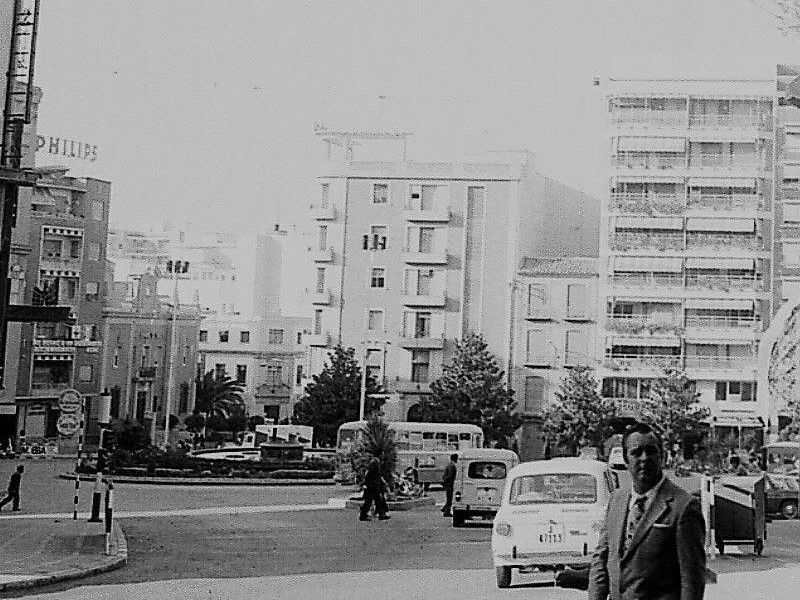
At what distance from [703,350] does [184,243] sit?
52120 millimetres

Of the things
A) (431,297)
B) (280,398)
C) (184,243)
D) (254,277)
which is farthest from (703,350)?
(184,243)

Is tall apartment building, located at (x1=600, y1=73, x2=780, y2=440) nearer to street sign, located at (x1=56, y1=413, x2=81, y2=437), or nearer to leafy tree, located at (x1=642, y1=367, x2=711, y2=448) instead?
leafy tree, located at (x1=642, y1=367, x2=711, y2=448)

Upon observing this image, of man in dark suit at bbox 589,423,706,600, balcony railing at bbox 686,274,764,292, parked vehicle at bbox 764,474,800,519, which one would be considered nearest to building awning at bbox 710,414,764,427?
balcony railing at bbox 686,274,764,292

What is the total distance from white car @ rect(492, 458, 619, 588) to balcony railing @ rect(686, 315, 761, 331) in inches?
1821

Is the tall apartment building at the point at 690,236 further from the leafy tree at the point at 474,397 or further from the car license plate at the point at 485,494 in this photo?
the car license plate at the point at 485,494

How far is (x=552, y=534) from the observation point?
50.2ft

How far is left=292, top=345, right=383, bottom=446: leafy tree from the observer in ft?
211

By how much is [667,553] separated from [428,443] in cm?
4156

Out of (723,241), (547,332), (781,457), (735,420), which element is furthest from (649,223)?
(781,457)

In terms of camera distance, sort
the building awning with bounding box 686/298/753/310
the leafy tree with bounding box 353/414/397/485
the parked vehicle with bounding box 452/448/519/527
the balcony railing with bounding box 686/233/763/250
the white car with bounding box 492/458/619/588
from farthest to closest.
Answer: the balcony railing with bounding box 686/233/763/250, the building awning with bounding box 686/298/753/310, the leafy tree with bounding box 353/414/397/485, the parked vehicle with bounding box 452/448/519/527, the white car with bounding box 492/458/619/588

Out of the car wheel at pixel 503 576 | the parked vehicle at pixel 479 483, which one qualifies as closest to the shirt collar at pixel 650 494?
the car wheel at pixel 503 576

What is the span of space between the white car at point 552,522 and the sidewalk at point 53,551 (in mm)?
5431

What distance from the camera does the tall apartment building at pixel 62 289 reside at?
63969 mm

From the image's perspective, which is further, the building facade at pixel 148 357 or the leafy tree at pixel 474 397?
the building facade at pixel 148 357
